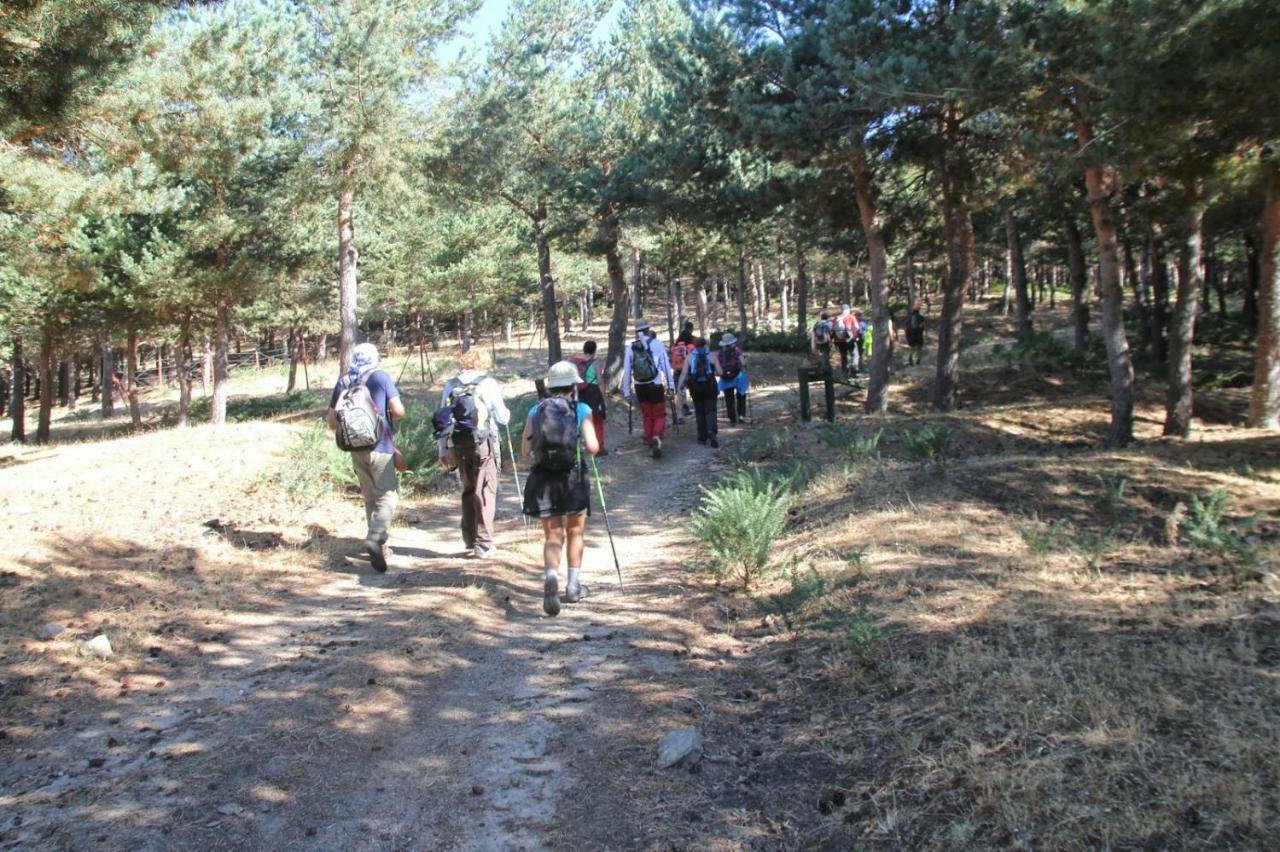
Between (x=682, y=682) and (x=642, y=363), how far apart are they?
26.0ft

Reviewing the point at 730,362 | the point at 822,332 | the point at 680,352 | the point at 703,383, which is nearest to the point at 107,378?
the point at 822,332

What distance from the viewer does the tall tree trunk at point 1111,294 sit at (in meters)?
11.2

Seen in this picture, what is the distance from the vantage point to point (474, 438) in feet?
24.2

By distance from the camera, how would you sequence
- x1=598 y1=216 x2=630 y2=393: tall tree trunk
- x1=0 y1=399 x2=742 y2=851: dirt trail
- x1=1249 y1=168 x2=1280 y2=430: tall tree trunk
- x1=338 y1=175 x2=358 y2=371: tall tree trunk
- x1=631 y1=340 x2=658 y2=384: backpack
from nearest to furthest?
→ 1. x1=0 y1=399 x2=742 y2=851: dirt trail
2. x1=1249 y1=168 x2=1280 y2=430: tall tree trunk
3. x1=631 y1=340 x2=658 y2=384: backpack
4. x1=338 y1=175 x2=358 y2=371: tall tree trunk
5. x1=598 y1=216 x2=630 y2=393: tall tree trunk

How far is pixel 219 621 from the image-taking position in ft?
20.5

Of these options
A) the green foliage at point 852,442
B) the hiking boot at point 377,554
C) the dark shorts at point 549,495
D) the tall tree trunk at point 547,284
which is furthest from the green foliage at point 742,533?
the tall tree trunk at point 547,284

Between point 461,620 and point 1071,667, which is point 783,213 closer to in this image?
point 461,620

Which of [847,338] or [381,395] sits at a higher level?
[847,338]

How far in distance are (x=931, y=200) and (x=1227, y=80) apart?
10.4 m

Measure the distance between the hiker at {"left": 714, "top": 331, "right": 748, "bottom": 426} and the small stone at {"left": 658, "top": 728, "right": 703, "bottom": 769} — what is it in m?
9.99

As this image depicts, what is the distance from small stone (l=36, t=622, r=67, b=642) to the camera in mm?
5719

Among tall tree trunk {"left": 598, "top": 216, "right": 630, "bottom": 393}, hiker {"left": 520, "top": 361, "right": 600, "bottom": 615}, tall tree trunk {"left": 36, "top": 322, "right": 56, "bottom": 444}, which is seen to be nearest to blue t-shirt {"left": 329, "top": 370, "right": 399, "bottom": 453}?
hiker {"left": 520, "top": 361, "right": 600, "bottom": 615}

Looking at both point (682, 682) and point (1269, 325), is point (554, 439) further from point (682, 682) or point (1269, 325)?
→ point (1269, 325)

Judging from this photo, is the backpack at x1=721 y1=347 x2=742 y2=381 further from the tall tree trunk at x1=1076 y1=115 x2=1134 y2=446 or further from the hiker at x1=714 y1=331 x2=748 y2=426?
the tall tree trunk at x1=1076 y1=115 x2=1134 y2=446
